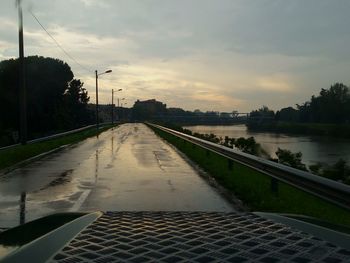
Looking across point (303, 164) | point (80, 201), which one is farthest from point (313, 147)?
point (80, 201)

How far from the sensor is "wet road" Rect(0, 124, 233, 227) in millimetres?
9863

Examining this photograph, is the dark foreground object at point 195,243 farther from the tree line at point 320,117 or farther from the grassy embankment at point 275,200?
the tree line at point 320,117

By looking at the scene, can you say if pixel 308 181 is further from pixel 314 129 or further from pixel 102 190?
pixel 314 129

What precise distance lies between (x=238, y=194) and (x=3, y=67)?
198ft

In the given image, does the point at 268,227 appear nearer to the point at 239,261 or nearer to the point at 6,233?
the point at 239,261

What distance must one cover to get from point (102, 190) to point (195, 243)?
9.41 meters

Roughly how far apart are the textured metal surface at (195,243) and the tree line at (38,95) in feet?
182

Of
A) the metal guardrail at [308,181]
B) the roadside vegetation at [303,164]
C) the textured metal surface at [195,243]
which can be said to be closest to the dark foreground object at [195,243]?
the textured metal surface at [195,243]

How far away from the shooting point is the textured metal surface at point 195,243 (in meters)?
2.76

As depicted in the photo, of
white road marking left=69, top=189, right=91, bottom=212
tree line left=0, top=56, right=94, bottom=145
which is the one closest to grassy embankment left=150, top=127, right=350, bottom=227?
white road marking left=69, top=189, right=91, bottom=212

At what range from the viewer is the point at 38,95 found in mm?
68250

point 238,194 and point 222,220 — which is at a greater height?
point 222,220

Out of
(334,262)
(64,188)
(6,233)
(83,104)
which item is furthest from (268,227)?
(83,104)

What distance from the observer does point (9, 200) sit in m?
10.9
